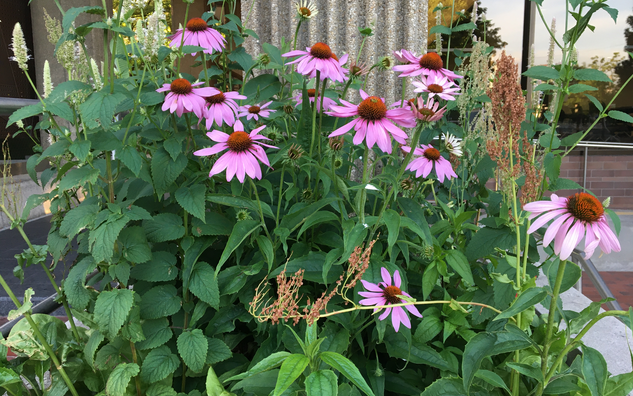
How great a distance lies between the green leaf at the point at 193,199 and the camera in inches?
35.4

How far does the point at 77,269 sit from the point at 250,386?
470 millimetres

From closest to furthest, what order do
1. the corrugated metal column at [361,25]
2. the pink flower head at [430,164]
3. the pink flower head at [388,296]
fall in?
the pink flower head at [388,296], the pink flower head at [430,164], the corrugated metal column at [361,25]

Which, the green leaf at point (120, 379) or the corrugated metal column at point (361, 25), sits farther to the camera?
the corrugated metal column at point (361, 25)

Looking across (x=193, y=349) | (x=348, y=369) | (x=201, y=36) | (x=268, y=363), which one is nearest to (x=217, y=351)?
(x=193, y=349)

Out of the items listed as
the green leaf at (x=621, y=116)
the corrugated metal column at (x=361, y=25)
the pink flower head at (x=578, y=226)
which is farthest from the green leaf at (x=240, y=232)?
the corrugated metal column at (x=361, y=25)

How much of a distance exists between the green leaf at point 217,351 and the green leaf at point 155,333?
0.09 m

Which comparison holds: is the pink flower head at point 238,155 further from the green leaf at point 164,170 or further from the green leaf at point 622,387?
the green leaf at point 622,387

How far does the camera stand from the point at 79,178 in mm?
885

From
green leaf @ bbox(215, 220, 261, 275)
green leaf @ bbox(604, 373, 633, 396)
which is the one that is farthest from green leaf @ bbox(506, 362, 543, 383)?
green leaf @ bbox(215, 220, 261, 275)

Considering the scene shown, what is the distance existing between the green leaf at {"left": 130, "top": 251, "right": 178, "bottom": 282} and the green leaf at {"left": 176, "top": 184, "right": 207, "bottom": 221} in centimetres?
17

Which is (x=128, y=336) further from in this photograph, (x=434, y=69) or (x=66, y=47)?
(x=434, y=69)

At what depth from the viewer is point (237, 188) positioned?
982 millimetres

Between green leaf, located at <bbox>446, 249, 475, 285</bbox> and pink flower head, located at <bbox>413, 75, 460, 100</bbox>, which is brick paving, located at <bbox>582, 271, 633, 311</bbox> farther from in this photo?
pink flower head, located at <bbox>413, 75, 460, 100</bbox>

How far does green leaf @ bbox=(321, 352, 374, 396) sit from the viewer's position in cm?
65
